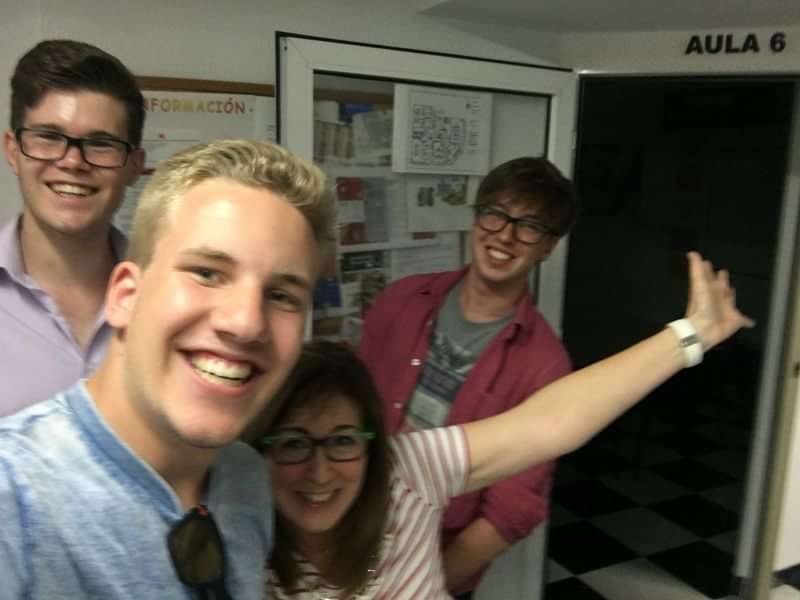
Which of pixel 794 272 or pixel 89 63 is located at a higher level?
pixel 89 63

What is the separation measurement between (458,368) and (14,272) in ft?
3.01

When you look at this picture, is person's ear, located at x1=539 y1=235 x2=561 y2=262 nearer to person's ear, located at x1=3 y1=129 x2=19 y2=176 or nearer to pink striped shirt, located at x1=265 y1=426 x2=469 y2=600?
pink striped shirt, located at x1=265 y1=426 x2=469 y2=600

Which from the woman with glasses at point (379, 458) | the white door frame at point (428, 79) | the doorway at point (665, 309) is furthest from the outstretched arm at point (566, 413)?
the doorway at point (665, 309)

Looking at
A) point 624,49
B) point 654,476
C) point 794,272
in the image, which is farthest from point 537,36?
point 654,476

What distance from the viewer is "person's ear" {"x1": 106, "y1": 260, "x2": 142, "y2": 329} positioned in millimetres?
742

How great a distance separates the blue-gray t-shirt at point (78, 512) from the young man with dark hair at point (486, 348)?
0.85 meters

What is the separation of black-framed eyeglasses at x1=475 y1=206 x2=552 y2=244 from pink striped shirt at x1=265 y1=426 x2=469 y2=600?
62 centimetres

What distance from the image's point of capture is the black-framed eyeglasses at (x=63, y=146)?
112 centimetres

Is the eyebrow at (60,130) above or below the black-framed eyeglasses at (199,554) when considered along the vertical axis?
above

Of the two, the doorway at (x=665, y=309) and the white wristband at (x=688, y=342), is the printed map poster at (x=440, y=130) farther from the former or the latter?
the white wristband at (x=688, y=342)

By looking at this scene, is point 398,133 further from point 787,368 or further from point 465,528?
point 787,368

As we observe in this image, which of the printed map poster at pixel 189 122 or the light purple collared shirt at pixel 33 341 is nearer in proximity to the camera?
the light purple collared shirt at pixel 33 341

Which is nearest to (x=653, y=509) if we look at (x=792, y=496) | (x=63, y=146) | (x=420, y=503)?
(x=792, y=496)

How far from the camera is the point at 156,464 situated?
0.72 meters
